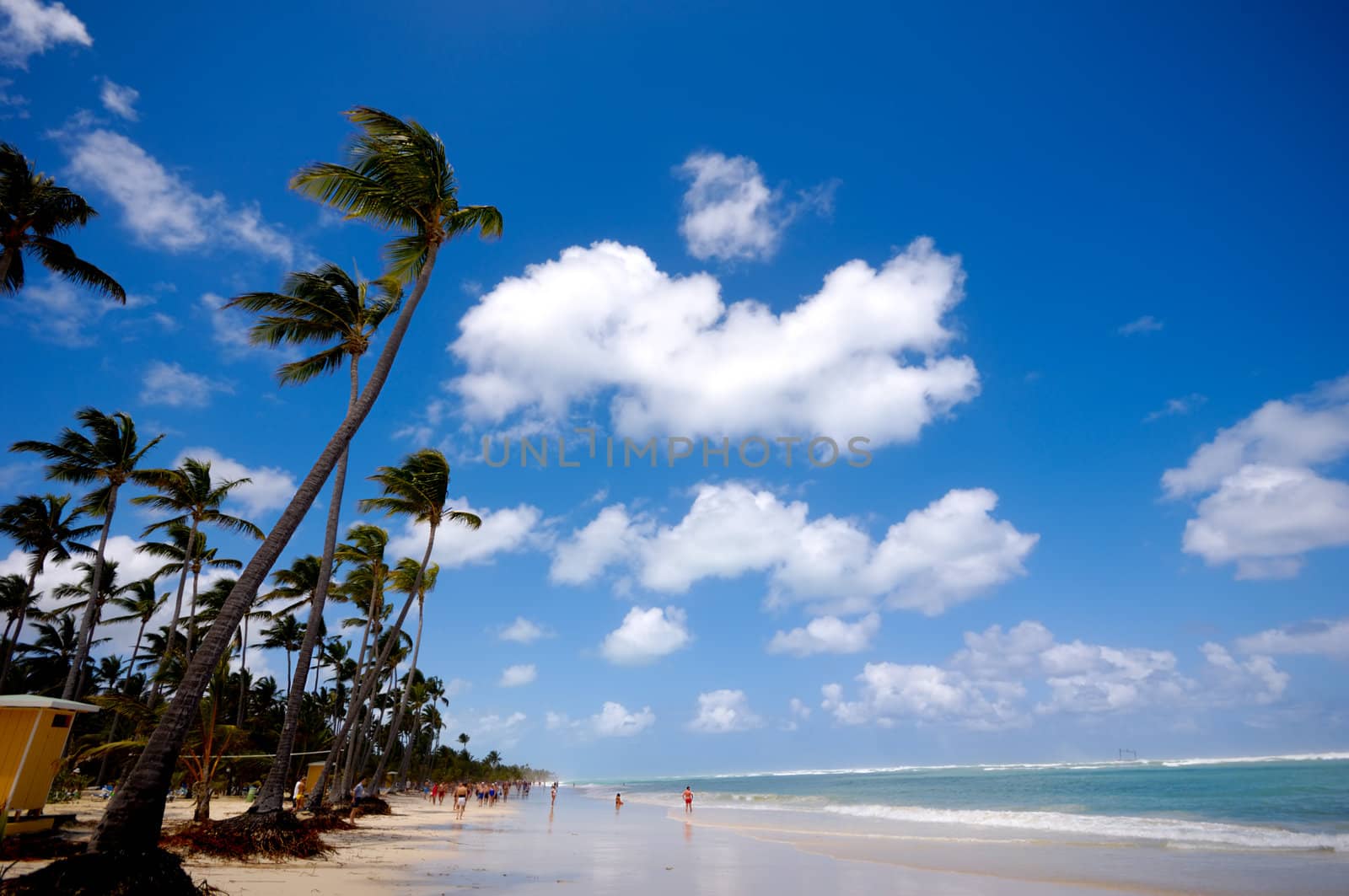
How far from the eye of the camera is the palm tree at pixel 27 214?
1589 cm

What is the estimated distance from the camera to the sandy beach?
36.4 ft

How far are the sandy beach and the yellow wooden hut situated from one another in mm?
3337

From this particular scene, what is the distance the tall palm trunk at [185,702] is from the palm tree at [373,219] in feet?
0.04

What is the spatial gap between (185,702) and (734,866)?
11.4 meters

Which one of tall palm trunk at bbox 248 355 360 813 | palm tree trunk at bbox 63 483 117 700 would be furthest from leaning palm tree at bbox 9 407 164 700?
tall palm trunk at bbox 248 355 360 813

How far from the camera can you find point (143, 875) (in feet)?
22.5

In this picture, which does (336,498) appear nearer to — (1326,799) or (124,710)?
(124,710)

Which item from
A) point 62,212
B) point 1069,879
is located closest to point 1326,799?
point 1069,879

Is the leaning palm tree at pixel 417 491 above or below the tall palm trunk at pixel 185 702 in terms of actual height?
above

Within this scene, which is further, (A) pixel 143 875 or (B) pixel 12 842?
(B) pixel 12 842

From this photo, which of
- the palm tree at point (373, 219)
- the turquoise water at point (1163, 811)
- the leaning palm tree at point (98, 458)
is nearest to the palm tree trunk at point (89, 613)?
the leaning palm tree at point (98, 458)

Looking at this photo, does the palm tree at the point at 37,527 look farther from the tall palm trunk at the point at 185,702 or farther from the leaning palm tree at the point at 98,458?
the tall palm trunk at the point at 185,702

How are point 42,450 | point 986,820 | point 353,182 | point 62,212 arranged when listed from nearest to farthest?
point 353,182
point 62,212
point 42,450
point 986,820

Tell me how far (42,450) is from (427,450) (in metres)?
13.5
